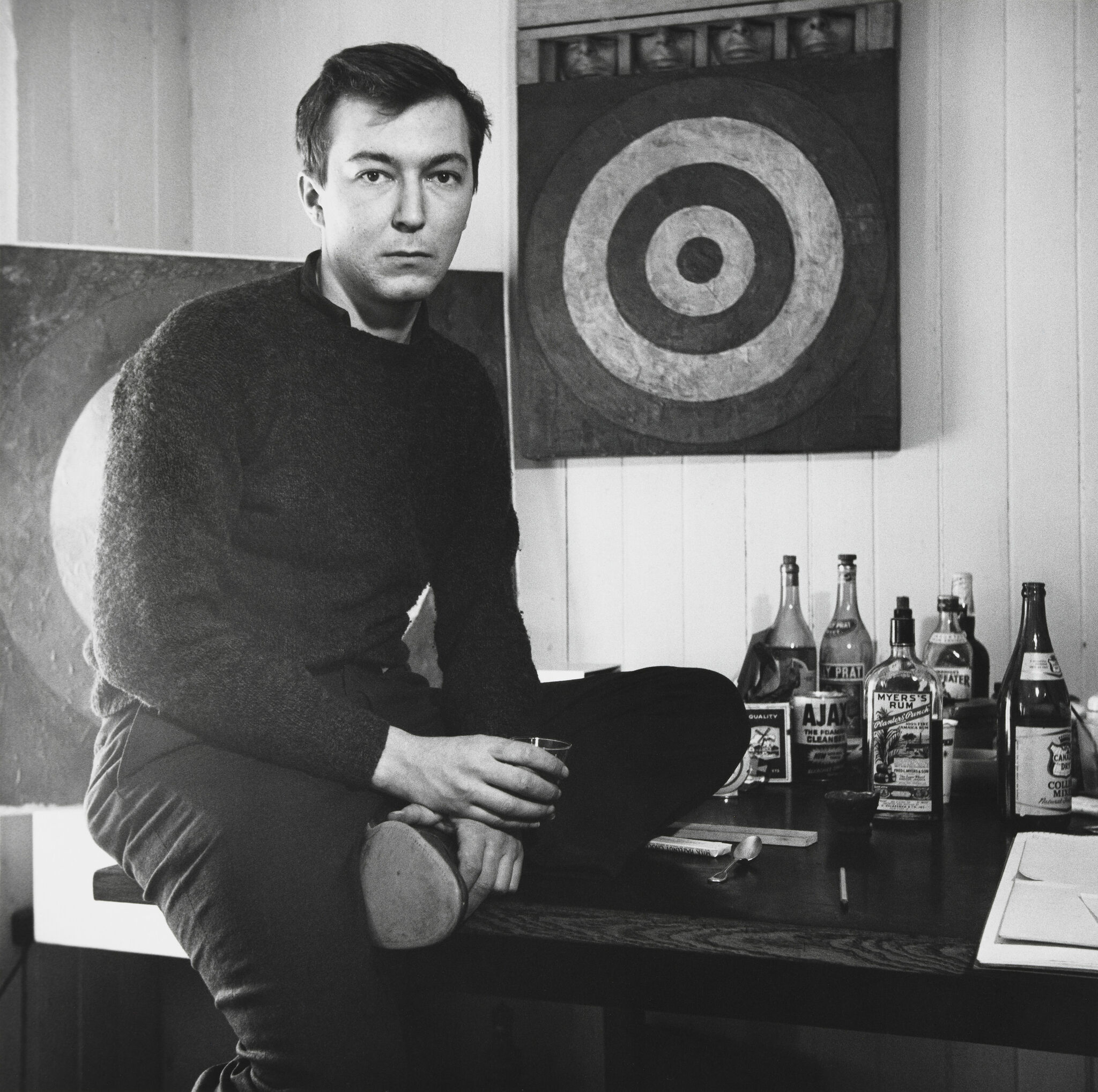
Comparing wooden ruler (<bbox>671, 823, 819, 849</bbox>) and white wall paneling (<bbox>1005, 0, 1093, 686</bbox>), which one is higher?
white wall paneling (<bbox>1005, 0, 1093, 686</bbox>)

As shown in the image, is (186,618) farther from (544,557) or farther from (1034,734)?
(544,557)

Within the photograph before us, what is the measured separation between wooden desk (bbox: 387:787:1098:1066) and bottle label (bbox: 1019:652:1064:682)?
19cm

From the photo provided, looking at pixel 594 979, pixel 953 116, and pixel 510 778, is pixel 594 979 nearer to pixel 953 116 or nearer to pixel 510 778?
pixel 510 778

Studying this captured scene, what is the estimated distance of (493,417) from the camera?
59.9 inches

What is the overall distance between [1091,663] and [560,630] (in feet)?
2.88

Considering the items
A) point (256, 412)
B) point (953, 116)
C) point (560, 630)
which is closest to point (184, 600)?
point (256, 412)

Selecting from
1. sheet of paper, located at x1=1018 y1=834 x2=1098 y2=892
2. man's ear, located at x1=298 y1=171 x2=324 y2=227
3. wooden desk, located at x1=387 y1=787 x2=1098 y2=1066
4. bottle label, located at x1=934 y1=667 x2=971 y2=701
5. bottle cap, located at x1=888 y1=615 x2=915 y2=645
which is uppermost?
man's ear, located at x1=298 y1=171 x2=324 y2=227

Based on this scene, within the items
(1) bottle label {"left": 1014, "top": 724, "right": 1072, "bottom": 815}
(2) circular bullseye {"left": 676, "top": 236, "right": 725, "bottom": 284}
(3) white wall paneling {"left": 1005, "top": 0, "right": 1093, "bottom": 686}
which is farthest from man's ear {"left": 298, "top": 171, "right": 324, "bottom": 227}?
(3) white wall paneling {"left": 1005, "top": 0, "right": 1093, "bottom": 686}

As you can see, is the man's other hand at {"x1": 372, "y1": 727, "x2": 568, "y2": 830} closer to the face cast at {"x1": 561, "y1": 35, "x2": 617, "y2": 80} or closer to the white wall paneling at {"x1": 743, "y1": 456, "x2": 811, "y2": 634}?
the white wall paneling at {"x1": 743, "y1": 456, "x2": 811, "y2": 634}

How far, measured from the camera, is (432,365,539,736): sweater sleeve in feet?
4.50

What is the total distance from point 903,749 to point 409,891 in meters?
0.70

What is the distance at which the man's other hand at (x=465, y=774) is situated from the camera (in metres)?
1.07

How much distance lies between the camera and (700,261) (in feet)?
6.47

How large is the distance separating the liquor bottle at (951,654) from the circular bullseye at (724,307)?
0.48m
